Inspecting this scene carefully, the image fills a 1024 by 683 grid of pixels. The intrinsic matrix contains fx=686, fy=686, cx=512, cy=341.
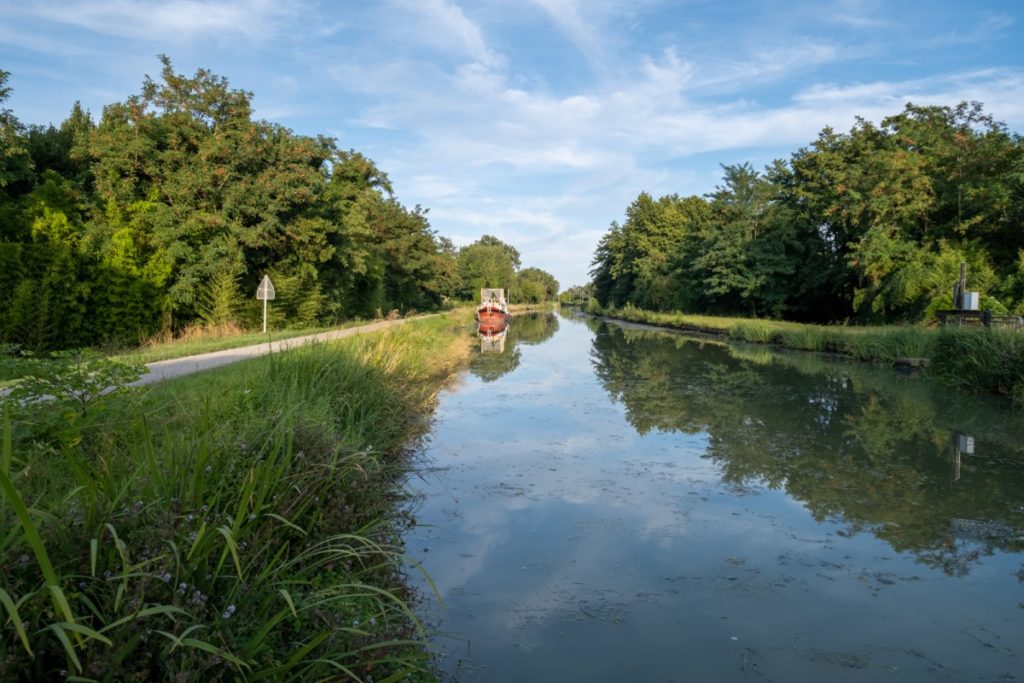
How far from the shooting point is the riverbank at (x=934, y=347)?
534 inches

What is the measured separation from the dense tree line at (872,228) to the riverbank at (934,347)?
15.5 ft

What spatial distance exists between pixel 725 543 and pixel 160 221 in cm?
1753

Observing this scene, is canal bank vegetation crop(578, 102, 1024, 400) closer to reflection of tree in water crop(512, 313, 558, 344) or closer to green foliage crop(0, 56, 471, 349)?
reflection of tree in water crop(512, 313, 558, 344)

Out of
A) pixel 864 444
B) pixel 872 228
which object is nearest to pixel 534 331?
pixel 872 228

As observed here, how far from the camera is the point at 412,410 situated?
986cm

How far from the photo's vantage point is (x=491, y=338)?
109 ft

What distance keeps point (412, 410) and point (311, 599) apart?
684 cm

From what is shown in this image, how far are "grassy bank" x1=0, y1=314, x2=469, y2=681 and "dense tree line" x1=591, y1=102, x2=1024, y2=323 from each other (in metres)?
24.9

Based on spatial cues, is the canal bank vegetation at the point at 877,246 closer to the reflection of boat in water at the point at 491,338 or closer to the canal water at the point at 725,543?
the canal water at the point at 725,543

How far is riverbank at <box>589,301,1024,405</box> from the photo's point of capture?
534 inches

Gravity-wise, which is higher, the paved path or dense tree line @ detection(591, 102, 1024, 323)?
dense tree line @ detection(591, 102, 1024, 323)

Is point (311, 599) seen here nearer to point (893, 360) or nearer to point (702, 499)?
point (702, 499)

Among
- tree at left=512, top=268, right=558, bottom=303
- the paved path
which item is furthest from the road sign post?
tree at left=512, top=268, right=558, bottom=303

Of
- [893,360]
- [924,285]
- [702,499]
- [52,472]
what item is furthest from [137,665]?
Answer: [924,285]
